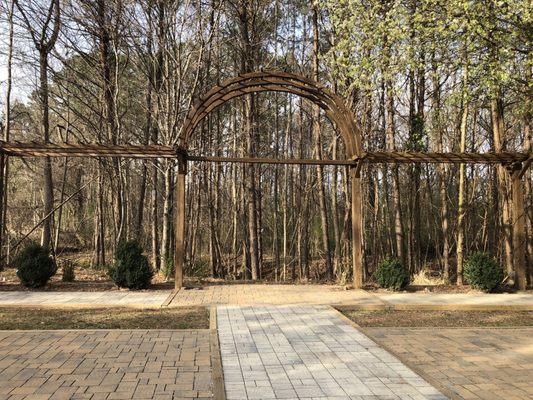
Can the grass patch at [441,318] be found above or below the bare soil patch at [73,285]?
below

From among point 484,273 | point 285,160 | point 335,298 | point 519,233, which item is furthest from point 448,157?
point 335,298

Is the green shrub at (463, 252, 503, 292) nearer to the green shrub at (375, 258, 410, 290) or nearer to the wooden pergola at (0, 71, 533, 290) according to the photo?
the wooden pergola at (0, 71, 533, 290)

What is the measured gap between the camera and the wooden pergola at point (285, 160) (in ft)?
28.6

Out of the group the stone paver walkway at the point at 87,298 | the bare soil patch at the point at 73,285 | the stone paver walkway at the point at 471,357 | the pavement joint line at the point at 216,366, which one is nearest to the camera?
the pavement joint line at the point at 216,366

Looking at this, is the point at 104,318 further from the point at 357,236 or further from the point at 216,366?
the point at 357,236

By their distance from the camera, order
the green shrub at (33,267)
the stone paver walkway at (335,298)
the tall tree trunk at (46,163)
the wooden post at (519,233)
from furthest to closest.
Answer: the tall tree trunk at (46,163), the wooden post at (519,233), the green shrub at (33,267), the stone paver walkway at (335,298)

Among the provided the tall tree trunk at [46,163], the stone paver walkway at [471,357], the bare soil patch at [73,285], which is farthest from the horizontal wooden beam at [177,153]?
the stone paver walkway at [471,357]

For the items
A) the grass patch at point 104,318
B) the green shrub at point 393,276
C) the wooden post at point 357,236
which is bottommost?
the grass patch at point 104,318

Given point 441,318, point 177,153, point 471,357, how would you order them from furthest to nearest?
point 177,153 < point 441,318 < point 471,357

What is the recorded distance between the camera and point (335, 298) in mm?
8188

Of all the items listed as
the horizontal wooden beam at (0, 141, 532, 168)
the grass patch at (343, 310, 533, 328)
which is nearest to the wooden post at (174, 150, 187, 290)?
the horizontal wooden beam at (0, 141, 532, 168)

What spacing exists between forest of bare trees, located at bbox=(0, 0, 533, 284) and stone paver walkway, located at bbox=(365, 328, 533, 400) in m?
4.34

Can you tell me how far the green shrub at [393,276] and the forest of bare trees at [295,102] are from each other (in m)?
1.21

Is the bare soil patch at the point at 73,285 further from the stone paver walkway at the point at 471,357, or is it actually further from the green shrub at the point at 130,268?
the stone paver walkway at the point at 471,357
